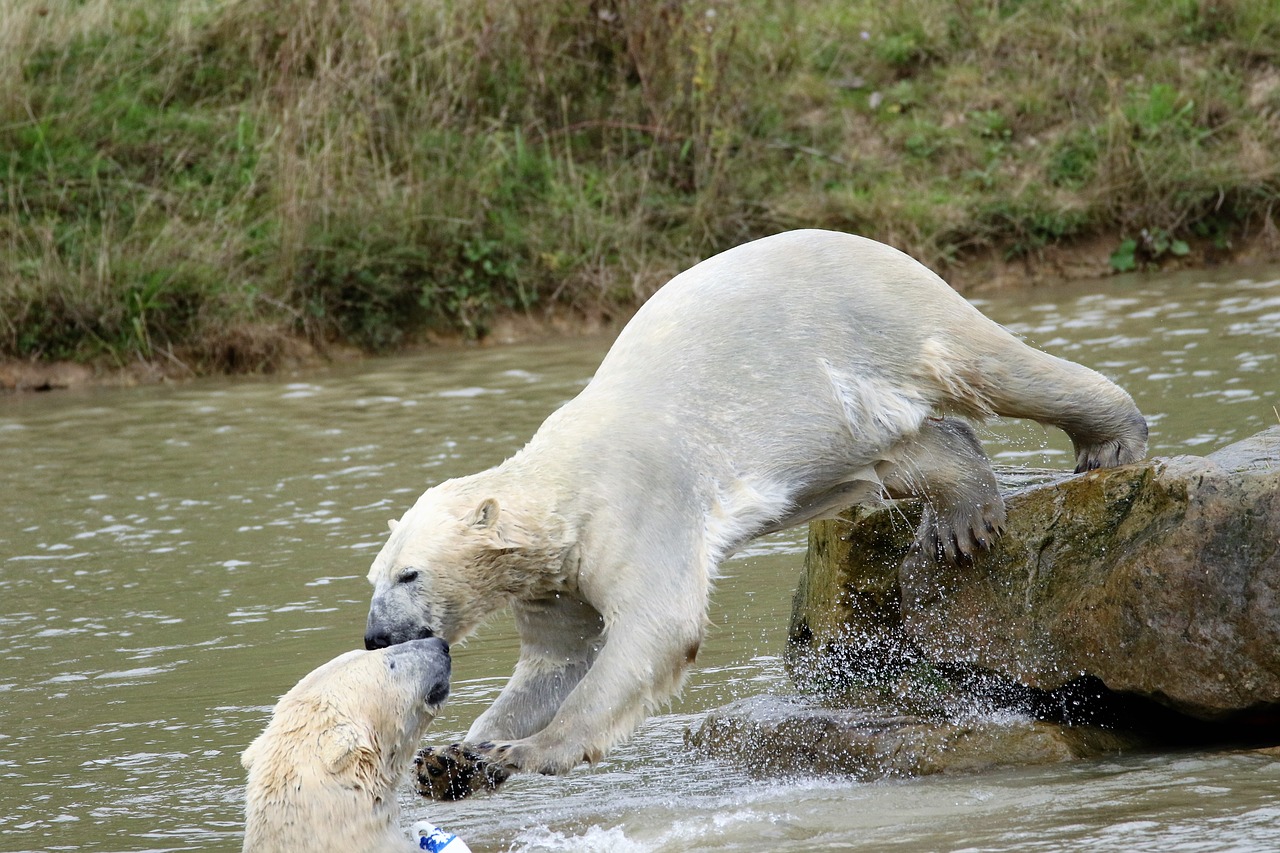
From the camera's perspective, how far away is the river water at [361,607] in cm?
475

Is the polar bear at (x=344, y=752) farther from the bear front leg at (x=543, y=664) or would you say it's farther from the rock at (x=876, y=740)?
the rock at (x=876, y=740)

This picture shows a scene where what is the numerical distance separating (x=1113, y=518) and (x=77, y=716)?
3.81m

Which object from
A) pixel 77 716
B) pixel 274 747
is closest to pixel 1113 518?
pixel 274 747

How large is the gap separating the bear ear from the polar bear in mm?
330

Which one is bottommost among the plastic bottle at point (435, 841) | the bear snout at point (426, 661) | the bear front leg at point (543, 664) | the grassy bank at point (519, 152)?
the plastic bottle at point (435, 841)

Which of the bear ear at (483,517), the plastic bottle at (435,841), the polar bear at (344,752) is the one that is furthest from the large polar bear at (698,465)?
the plastic bottle at (435,841)

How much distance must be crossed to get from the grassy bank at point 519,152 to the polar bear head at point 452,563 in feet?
33.6

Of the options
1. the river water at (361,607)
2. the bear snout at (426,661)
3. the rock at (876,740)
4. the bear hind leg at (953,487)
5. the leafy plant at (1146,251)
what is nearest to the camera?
the bear snout at (426,661)

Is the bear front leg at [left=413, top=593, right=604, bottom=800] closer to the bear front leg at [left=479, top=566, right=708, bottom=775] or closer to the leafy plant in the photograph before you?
the bear front leg at [left=479, top=566, right=708, bottom=775]

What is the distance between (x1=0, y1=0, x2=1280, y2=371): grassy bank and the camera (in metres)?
14.8

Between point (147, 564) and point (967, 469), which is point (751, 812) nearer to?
point (967, 469)

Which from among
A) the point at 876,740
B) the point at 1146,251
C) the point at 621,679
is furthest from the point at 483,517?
the point at 1146,251

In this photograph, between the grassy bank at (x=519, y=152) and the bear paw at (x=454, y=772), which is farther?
the grassy bank at (x=519, y=152)

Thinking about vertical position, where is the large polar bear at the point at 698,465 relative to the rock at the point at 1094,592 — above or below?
above
